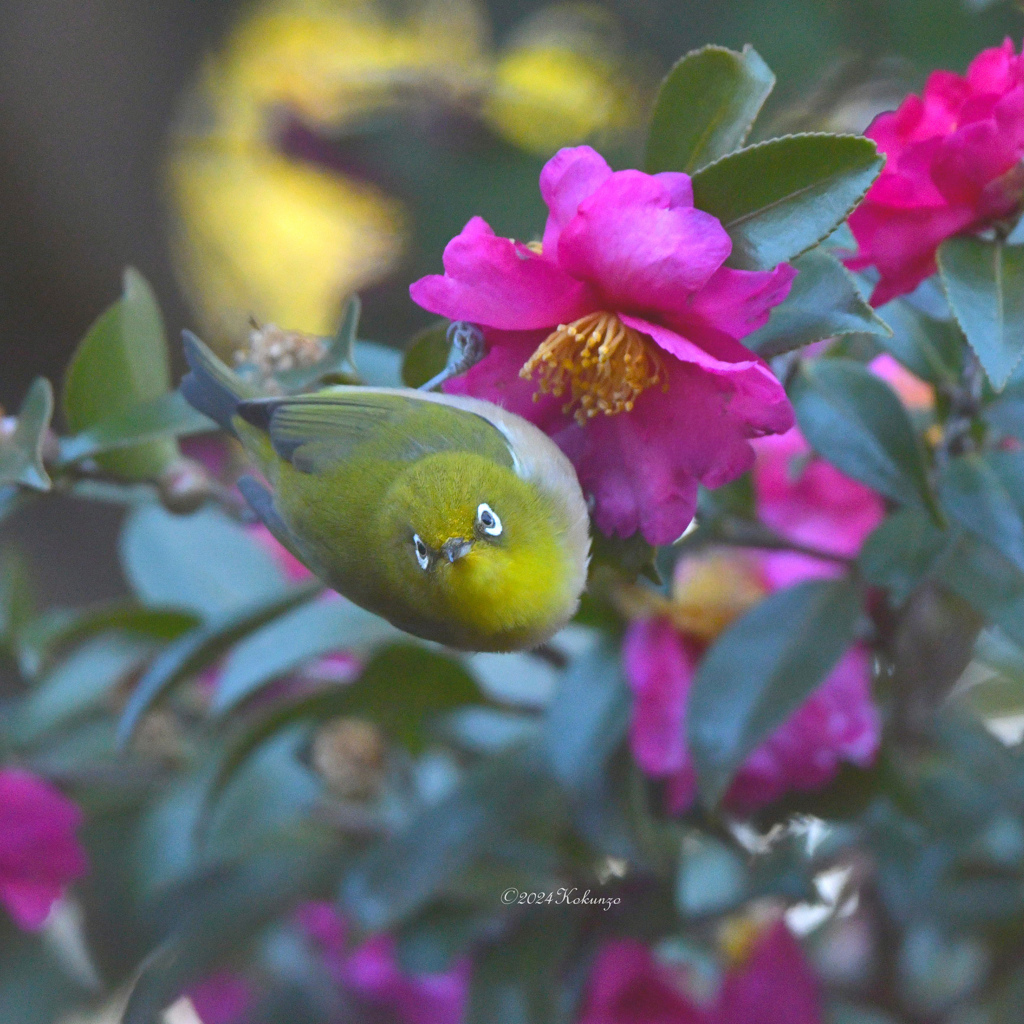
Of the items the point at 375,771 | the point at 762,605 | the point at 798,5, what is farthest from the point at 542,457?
the point at 798,5

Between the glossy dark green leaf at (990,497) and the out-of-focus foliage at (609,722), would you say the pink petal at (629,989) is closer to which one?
the out-of-focus foliage at (609,722)

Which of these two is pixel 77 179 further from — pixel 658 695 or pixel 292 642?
pixel 658 695

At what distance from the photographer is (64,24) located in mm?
2064

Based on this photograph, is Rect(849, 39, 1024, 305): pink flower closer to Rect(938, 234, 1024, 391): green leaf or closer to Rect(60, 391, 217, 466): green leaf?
Rect(938, 234, 1024, 391): green leaf

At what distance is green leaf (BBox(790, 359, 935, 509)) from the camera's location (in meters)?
0.64

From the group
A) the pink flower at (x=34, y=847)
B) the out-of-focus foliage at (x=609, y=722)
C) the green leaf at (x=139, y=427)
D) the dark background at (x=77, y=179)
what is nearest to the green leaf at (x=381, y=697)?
the out-of-focus foliage at (x=609, y=722)

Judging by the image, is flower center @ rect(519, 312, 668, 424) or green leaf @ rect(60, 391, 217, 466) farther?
green leaf @ rect(60, 391, 217, 466)

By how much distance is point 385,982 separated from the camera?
40.4 inches

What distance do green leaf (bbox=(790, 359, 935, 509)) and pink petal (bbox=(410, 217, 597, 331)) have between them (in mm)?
191

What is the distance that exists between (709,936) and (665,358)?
628 millimetres

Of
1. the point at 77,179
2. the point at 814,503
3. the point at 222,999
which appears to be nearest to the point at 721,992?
the point at 814,503

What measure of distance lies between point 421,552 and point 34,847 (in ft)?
1.61

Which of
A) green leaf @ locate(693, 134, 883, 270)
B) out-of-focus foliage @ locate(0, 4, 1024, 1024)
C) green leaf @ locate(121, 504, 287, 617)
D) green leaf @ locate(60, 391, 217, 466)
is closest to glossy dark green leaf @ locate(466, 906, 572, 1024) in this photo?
out-of-focus foliage @ locate(0, 4, 1024, 1024)

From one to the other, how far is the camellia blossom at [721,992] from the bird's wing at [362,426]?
418 mm
